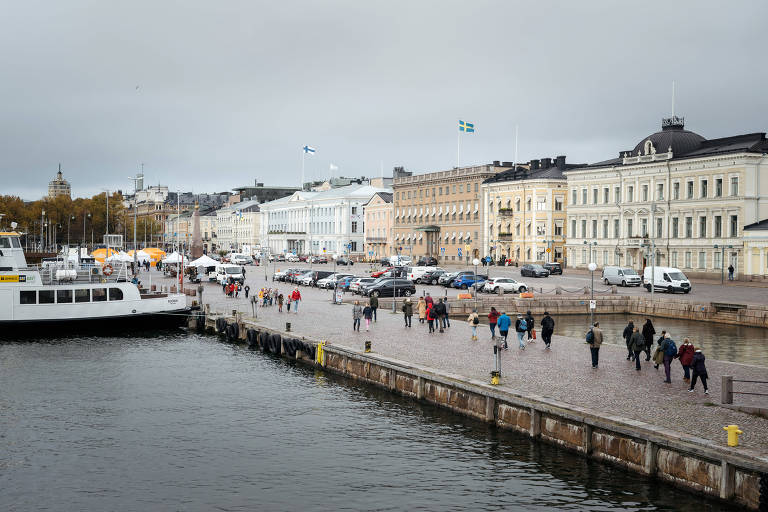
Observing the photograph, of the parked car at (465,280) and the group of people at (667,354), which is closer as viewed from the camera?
the group of people at (667,354)

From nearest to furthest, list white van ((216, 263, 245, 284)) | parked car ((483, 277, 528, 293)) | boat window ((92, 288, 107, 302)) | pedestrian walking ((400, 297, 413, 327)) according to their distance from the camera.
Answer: pedestrian walking ((400, 297, 413, 327)), boat window ((92, 288, 107, 302)), parked car ((483, 277, 528, 293)), white van ((216, 263, 245, 284))

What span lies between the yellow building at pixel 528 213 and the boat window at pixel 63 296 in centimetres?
7044

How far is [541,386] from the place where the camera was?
25188 millimetres

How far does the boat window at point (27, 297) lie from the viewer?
4697cm

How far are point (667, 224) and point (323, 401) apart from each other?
218ft

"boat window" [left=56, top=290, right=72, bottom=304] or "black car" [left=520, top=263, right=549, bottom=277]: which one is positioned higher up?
"black car" [left=520, top=263, right=549, bottom=277]

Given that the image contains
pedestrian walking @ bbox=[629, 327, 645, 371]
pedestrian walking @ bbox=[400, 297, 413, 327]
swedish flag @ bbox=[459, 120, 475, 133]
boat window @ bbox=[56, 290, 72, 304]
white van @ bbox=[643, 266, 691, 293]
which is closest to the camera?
pedestrian walking @ bbox=[629, 327, 645, 371]

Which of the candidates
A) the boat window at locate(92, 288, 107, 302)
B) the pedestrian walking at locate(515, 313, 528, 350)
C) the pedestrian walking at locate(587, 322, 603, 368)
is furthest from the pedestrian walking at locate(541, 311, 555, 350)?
the boat window at locate(92, 288, 107, 302)

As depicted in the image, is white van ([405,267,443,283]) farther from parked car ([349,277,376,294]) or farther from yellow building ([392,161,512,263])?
yellow building ([392,161,512,263])

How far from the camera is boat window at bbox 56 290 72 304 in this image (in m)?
47.6

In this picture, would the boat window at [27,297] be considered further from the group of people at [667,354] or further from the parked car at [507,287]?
the parked car at [507,287]

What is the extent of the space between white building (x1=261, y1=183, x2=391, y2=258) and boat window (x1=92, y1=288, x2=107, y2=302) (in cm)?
9106

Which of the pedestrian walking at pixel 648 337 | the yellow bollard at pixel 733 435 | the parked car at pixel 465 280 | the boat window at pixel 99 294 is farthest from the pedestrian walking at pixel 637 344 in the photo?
the parked car at pixel 465 280

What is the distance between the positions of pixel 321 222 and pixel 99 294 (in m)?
115
